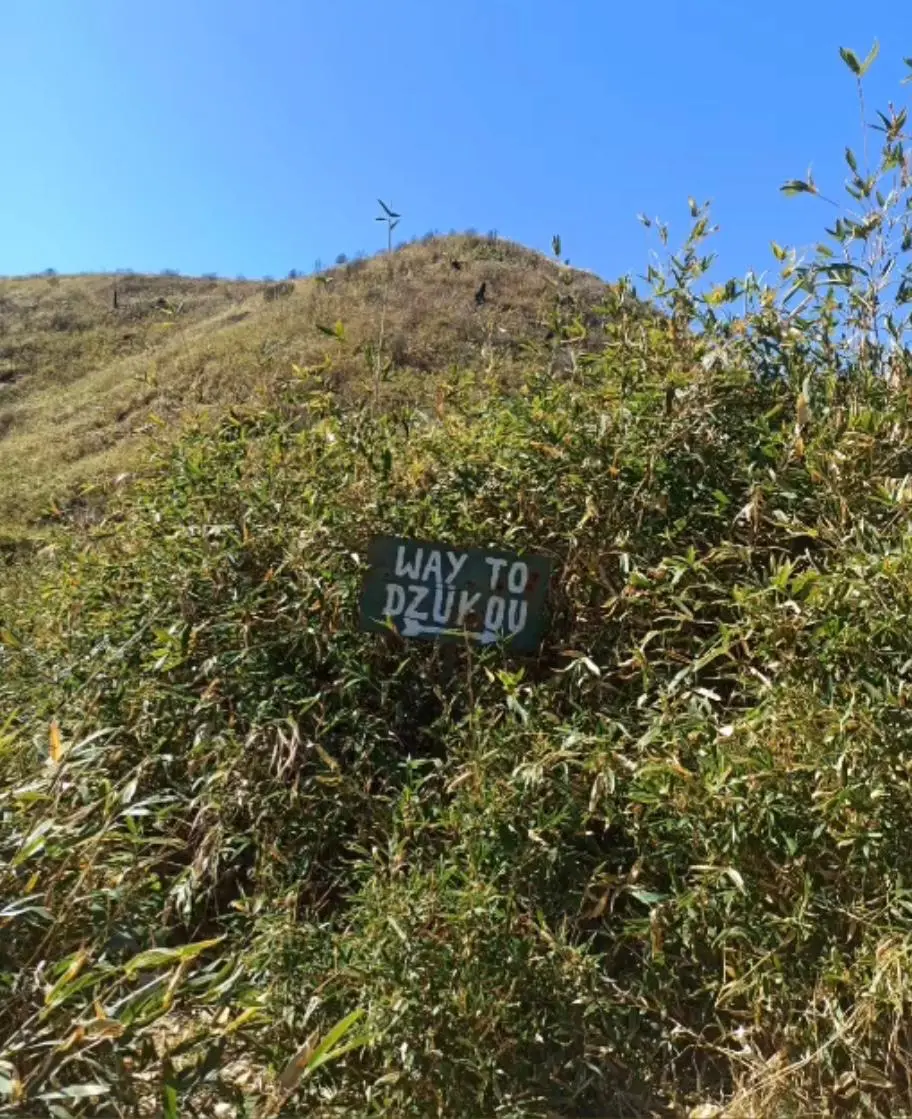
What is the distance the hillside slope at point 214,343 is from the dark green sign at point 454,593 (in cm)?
148

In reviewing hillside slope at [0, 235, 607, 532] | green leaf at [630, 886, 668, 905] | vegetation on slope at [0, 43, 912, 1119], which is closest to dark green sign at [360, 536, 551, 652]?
vegetation on slope at [0, 43, 912, 1119]

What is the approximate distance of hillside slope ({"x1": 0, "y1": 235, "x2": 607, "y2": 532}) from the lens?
998 cm

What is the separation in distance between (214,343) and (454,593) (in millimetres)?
13839

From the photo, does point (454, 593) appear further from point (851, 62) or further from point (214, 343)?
point (214, 343)

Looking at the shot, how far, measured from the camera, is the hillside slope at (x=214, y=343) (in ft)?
32.7

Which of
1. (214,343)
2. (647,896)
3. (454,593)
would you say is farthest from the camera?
(214,343)

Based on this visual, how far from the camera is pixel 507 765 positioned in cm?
198

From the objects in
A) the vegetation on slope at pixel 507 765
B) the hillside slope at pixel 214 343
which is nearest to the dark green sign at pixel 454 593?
the vegetation on slope at pixel 507 765

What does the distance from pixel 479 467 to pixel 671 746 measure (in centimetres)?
108

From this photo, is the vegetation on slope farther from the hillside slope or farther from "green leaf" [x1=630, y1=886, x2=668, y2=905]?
the hillside slope

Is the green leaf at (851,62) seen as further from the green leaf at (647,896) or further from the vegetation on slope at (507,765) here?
the green leaf at (647,896)

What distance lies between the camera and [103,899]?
5.35ft

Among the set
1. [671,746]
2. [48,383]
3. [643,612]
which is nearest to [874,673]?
[671,746]

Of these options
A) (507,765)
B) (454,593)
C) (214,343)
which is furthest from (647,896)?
(214,343)
